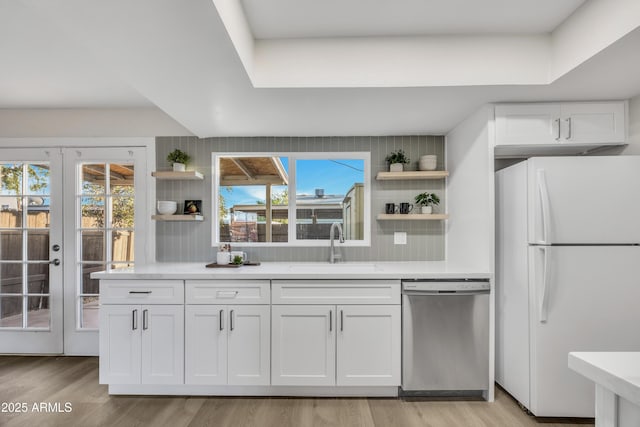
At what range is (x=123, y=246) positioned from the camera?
313cm

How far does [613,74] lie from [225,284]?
8.96 ft

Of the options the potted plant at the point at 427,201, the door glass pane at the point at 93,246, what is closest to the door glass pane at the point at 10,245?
the door glass pane at the point at 93,246

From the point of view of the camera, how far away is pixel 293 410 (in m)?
2.23

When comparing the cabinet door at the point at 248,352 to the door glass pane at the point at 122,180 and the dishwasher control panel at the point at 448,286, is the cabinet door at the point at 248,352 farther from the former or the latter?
the door glass pane at the point at 122,180

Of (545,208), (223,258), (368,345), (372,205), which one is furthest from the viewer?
(372,205)

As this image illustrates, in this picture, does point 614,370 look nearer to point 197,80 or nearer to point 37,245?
point 197,80

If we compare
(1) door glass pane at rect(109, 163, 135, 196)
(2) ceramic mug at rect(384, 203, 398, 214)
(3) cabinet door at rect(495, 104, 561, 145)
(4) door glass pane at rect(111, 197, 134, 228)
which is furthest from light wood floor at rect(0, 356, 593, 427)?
(3) cabinet door at rect(495, 104, 561, 145)

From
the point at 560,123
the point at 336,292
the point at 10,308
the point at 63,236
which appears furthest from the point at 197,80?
the point at 10,308

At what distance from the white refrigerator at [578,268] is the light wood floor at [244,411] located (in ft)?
0.94

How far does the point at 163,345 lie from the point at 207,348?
0.31 meters

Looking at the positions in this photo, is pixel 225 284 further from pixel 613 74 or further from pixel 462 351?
pixel 613 74

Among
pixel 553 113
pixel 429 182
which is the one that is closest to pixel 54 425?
pixel 429 182

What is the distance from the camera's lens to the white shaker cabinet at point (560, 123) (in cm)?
230

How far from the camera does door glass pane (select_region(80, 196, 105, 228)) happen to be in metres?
3.15
